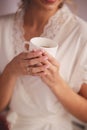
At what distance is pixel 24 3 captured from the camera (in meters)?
1.23

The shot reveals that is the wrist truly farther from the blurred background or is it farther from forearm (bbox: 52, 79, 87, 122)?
the blurred background

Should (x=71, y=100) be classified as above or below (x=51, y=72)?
below

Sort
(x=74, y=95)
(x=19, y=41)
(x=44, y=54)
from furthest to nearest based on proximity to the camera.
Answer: (x=19, y=41) → (x=74, y=95) → (x=44, y=54)

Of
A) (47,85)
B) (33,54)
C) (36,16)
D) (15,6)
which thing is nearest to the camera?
(33,54)

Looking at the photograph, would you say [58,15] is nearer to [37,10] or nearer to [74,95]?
[37,10]

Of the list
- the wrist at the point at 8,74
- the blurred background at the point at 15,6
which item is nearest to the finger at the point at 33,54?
the wrist at the point at 8,74

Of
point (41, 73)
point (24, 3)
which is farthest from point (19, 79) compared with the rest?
point (24, 3)

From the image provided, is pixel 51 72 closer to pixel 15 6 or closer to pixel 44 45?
pixel 44 45

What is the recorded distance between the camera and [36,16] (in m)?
1.18

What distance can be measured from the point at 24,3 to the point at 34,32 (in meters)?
0.13

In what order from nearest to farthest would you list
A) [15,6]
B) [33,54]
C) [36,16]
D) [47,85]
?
[33,54] < [47,85] < [36,16] < [15,6]

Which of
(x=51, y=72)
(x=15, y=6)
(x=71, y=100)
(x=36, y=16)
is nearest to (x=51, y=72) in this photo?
(x=51, y=72)

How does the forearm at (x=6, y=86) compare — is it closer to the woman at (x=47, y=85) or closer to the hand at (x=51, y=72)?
the woman at (x=47, y=85)

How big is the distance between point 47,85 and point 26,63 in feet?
0.42
